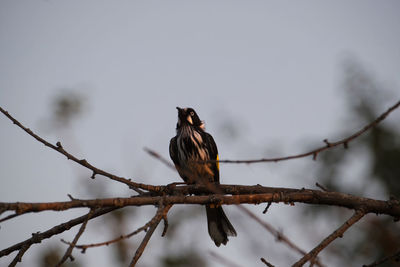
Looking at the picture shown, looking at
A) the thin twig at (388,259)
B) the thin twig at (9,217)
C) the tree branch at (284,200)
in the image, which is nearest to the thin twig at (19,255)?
the thin twig at (9,217)

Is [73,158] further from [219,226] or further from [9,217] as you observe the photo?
[219,226]

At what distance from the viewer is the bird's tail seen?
476 centimetres

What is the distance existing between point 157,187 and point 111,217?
1304cm

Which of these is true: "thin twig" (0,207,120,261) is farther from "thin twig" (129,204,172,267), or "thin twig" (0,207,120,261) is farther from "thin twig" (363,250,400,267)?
"thin twig" (363,250,400,267)

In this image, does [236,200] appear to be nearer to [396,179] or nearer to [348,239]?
[348,239]

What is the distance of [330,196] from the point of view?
304 cm

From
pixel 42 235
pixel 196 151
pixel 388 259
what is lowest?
pixel 42 235

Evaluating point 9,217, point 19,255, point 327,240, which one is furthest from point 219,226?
point 9,217

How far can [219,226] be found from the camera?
4.88 meters

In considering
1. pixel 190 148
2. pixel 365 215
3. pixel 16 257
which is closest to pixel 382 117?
pixel 365 215

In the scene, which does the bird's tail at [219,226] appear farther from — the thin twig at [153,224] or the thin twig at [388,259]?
the thin twig at [388,259]

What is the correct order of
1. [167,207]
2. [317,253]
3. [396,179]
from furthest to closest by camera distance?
[396,179] → [167,207] → [317,253]

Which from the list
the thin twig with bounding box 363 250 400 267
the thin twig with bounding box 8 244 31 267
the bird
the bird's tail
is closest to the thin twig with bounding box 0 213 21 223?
the thin twig with bounding box 8 244 31 267

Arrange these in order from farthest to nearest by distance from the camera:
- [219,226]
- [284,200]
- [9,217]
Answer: [219,226], [284,200], [9,217]
